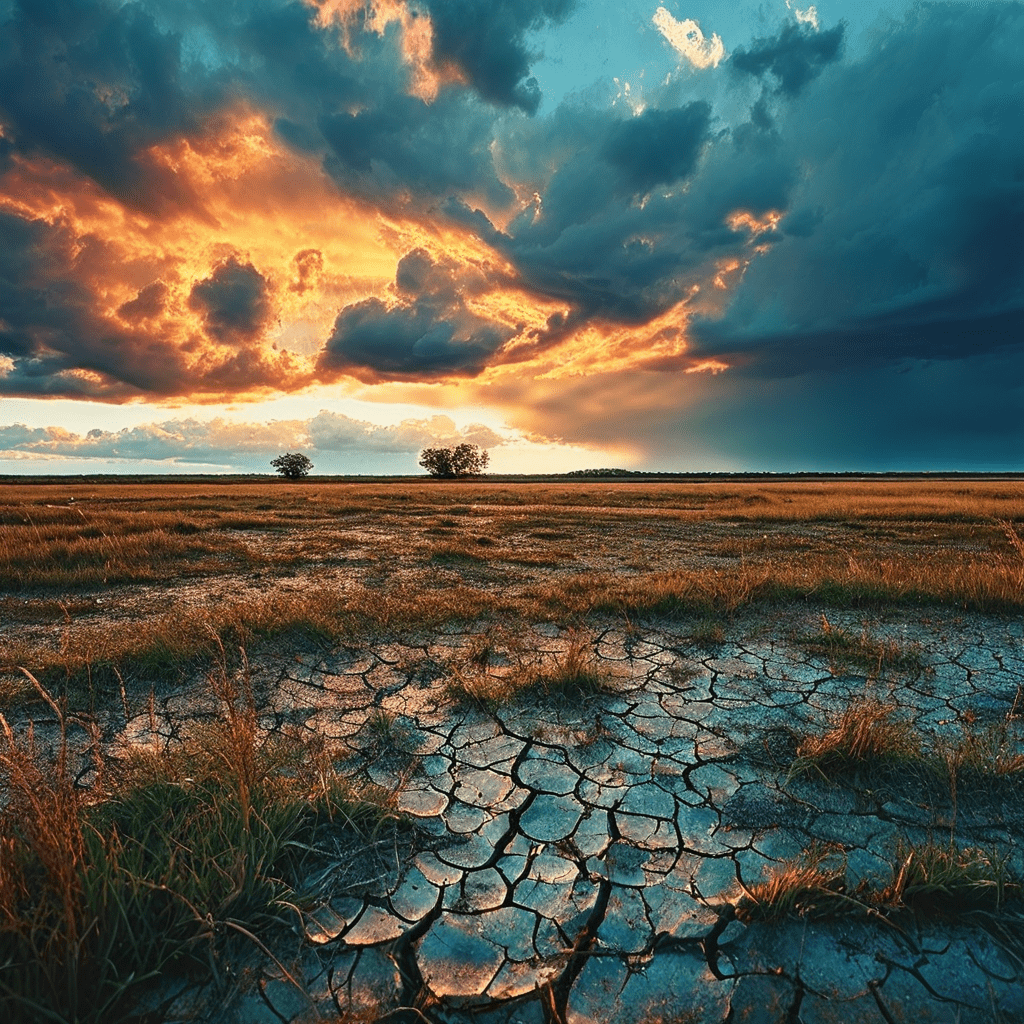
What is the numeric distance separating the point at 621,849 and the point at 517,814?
1.78 feet

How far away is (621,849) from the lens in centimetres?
246

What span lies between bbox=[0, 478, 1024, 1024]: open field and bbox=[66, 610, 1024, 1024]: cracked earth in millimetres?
13

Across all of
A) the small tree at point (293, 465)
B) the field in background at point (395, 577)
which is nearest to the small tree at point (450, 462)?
the small tree at point (293, 465)

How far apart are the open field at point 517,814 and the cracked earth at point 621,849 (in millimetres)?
13

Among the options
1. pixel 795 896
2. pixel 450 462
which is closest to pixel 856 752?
pixel 795 896

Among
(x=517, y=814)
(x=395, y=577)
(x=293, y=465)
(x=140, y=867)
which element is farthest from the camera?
(x=293, y=465)

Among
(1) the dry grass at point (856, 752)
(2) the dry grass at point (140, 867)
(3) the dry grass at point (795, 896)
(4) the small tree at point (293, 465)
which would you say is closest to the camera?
(2) the dry grass at point (140, 867)

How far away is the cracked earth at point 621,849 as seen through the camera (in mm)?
1795

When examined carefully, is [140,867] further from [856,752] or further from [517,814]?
[856,752]

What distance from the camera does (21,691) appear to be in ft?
12.8

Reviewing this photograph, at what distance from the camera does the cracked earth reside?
1795mm

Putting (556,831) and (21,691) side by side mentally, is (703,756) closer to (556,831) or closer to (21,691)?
(556,831)

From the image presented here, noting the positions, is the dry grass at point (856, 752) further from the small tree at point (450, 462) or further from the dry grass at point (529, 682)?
the small tree at point (450, 462)

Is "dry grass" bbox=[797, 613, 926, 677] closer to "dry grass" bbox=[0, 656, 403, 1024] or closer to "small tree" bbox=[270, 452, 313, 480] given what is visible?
"dry grass" bbox=[0, 656, 403, 1024]
